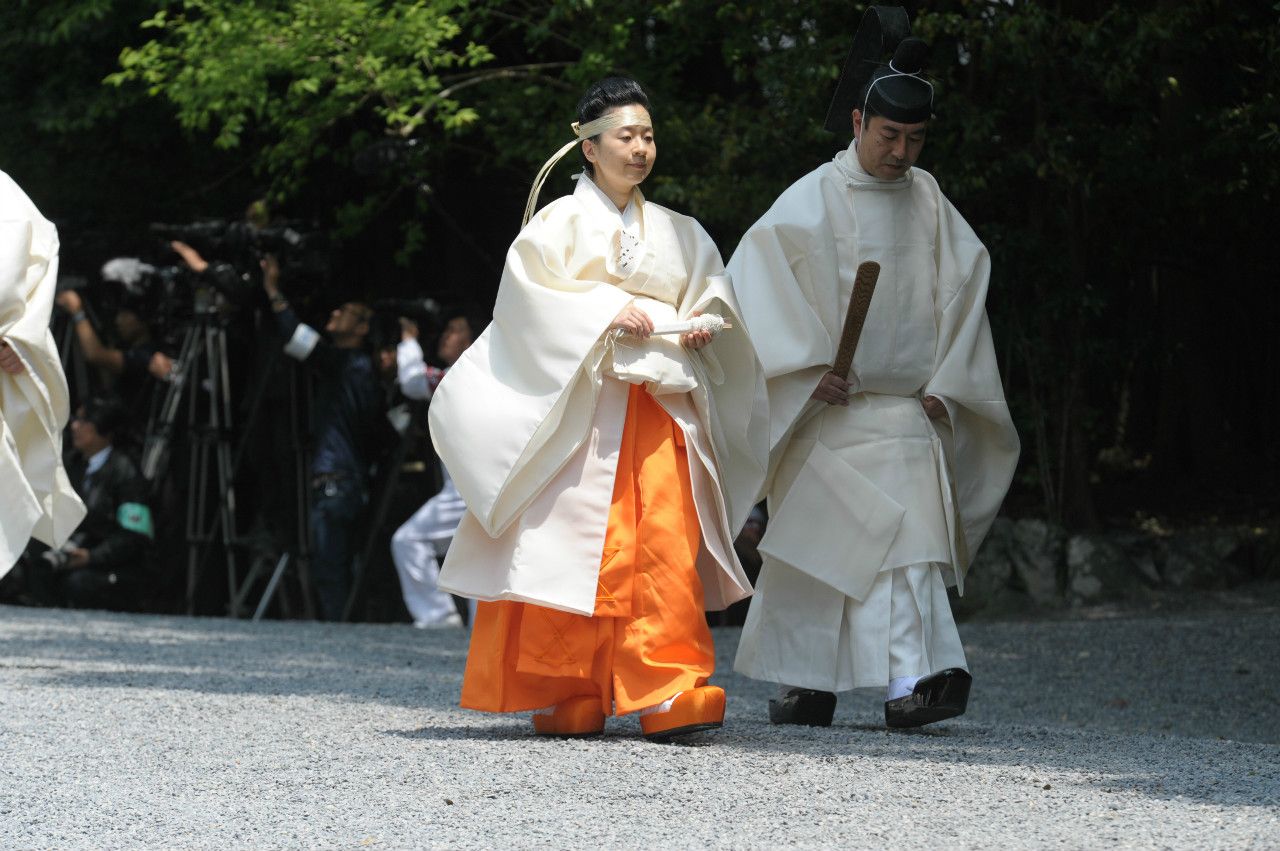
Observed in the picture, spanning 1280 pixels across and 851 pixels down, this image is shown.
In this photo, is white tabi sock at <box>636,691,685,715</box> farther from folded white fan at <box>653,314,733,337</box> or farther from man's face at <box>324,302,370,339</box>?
man's face at <box>324,302,370,339</box>

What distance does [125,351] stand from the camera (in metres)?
10.4

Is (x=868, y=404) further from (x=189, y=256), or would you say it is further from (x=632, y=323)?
(x=189, y=256)

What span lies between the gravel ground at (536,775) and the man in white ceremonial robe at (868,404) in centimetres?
28

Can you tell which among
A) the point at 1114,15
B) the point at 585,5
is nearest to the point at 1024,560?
the point at 1114,15

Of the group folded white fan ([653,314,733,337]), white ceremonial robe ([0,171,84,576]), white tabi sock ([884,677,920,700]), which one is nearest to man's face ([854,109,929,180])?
folded white fan ([653,314,733,337])

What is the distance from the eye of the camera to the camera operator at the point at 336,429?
362 inches

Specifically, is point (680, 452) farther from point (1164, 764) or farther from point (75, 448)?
point (75, 448)

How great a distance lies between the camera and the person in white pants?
8906 mm

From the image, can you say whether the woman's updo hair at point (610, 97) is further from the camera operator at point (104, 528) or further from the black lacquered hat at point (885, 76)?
the camera operator at point (104, 528)

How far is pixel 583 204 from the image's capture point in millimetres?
4664

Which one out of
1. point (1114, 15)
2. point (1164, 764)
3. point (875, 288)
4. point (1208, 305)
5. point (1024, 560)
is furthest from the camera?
point (1208, 305)

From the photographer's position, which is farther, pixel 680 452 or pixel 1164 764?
pixel 680 452

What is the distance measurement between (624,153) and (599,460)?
0.79 meters

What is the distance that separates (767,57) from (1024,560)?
2.86 meters
